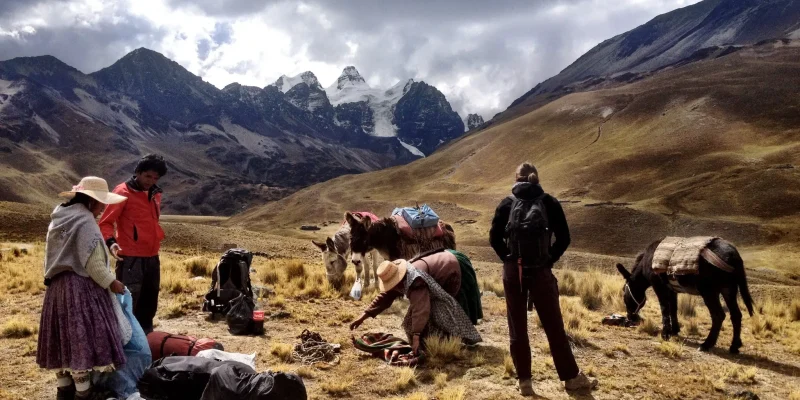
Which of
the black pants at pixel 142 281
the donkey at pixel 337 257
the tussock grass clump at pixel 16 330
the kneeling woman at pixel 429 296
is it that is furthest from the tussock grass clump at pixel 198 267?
the kneeling woman at pixel 429 296

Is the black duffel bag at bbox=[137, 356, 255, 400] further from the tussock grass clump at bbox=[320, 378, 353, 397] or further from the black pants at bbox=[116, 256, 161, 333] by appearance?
the black pants at bbox=[116, 256, 161, 333]

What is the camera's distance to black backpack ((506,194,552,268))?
5008mm

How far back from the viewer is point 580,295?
456 inches

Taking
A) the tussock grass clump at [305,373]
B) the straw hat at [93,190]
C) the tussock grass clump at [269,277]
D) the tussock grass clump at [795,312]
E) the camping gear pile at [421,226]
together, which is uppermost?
the straw hat at [93,190]

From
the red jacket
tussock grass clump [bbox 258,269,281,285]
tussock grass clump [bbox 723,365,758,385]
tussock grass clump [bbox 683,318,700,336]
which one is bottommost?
tussock grass clump [bbox 683,318,700,336]

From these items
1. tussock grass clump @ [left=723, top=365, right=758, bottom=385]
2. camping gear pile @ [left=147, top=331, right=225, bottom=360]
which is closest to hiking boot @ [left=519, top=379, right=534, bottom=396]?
tussock grass clump @ [left=723, top=365, right=758, bottom=385]

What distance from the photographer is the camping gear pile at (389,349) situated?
6219 mm

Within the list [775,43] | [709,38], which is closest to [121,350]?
[775,43]

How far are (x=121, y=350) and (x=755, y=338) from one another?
913 cm

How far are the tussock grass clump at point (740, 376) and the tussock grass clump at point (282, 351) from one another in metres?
5.29

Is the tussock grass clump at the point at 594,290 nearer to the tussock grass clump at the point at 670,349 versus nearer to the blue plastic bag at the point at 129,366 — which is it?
the tussock grass clump at the point at 670,349

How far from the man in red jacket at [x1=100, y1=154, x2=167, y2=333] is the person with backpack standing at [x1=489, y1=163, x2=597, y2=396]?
13.2 feet

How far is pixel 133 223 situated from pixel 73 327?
72.8 inches

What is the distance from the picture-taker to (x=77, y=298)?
4.20 metres
